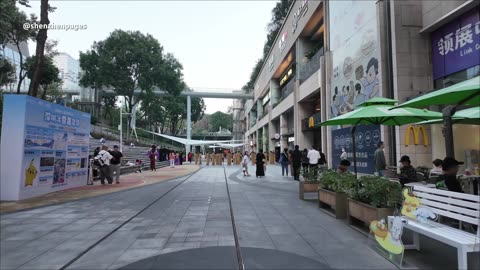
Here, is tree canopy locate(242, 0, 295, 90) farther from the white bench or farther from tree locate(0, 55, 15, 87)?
the white bench

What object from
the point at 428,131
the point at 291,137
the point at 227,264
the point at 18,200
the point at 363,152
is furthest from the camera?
the point at 291,137

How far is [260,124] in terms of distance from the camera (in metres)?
50.7

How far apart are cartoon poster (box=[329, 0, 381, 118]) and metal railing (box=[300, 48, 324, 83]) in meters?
2.46

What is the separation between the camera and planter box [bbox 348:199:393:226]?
4938 millimetres

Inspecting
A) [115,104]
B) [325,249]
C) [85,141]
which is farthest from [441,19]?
[115,104]

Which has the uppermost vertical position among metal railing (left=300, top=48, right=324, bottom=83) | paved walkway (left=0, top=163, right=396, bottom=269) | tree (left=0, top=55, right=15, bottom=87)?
tree (left=0, top=55, right=15, bottom=87)

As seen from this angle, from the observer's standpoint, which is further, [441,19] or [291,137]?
[291,137]

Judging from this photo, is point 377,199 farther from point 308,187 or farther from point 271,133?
point 271,133

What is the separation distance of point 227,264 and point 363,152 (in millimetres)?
12166

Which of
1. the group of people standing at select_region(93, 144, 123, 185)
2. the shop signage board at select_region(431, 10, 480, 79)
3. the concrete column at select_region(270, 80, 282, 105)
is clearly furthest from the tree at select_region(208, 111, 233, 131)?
the shop signage board at select_region(431, 10, 480, 79)

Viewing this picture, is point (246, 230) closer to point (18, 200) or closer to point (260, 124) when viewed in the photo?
point (18, 200)

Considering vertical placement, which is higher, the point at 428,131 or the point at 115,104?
the point at 115,104

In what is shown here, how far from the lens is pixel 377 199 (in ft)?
16.9

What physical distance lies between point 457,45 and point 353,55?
5462 mm
